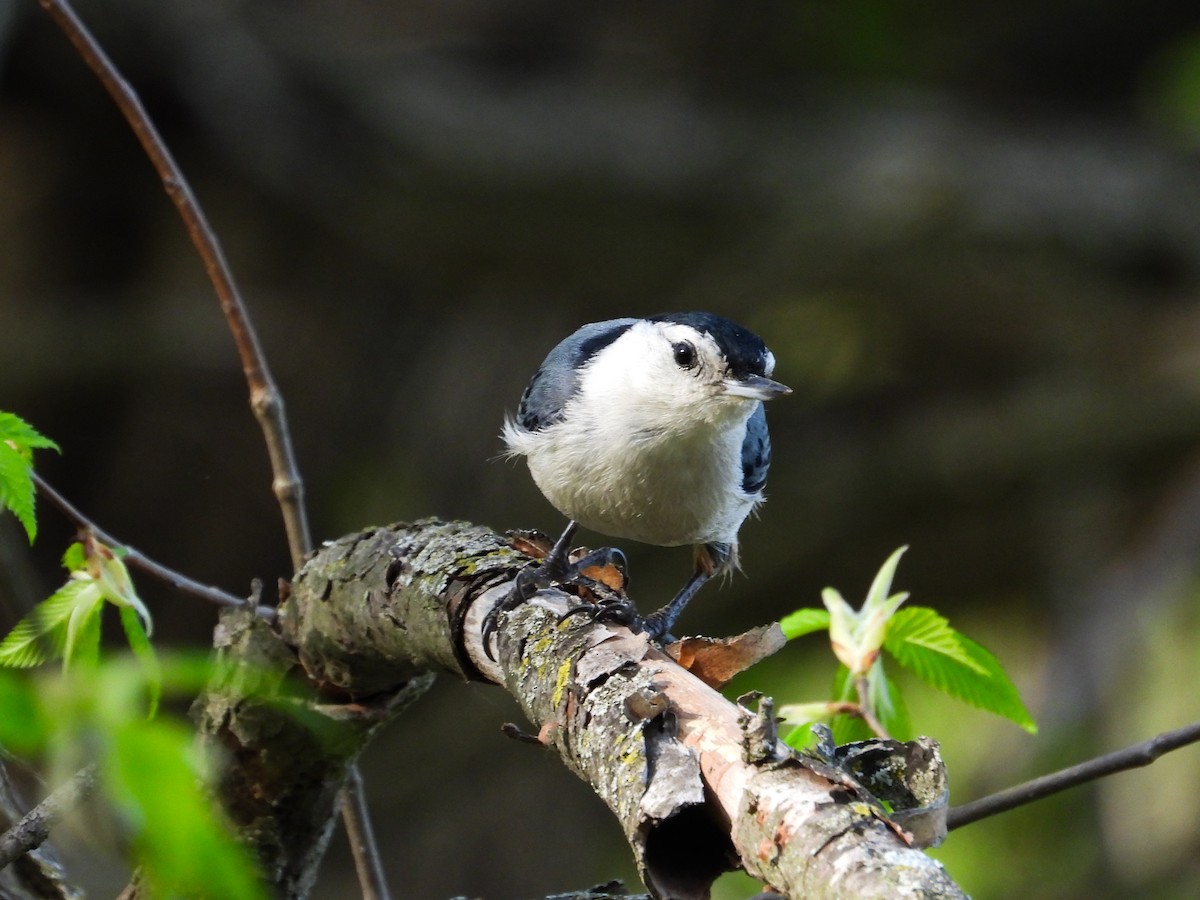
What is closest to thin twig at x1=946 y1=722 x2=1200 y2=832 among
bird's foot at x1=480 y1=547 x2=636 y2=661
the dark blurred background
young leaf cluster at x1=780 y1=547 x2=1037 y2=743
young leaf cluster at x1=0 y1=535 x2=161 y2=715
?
young leaf cluster at x1=780 y1=547 x2=1037 y2=743

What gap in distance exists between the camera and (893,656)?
4.28ft

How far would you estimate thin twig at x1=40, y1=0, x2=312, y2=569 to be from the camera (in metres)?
1.46

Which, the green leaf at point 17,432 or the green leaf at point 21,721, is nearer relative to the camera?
the green leaf at point 21,721

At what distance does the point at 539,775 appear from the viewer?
13.9 ft

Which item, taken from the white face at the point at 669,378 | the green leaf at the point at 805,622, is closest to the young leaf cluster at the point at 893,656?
the green leaf at the point at 805,622

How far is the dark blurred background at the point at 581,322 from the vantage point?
383 centimetres

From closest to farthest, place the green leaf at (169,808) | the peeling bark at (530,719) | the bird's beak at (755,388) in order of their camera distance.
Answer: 1. the green leaf at (169,808)
2. the peeling bark at (530,719)
3. the bird's beak at (755,388)

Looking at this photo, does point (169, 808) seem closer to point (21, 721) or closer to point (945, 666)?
point (21, 721)

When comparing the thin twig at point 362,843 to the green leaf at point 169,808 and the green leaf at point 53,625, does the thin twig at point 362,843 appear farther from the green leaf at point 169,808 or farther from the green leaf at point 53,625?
the green leaf at point 169,808

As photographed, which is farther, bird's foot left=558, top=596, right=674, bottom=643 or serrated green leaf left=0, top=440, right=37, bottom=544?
bird's foot left=558, top=596, right=674, bottom=643

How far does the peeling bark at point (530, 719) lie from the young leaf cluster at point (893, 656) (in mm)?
236

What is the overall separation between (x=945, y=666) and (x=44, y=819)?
86cm

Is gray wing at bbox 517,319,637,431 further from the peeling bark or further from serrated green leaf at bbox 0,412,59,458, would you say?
serrated green leaf at bbox 0,412,59,458

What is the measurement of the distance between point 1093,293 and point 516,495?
199 centimetres
